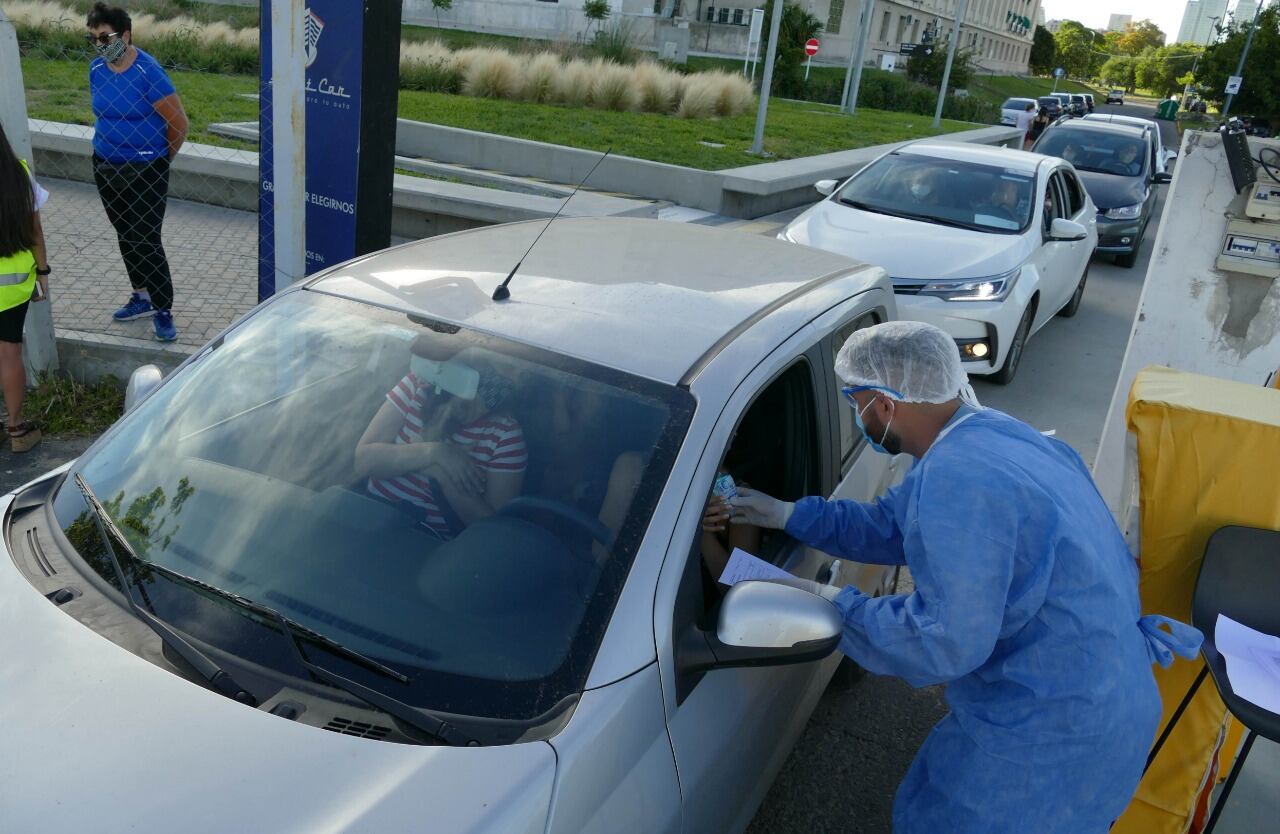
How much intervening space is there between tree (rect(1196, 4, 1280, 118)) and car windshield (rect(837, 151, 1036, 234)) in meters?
54.8

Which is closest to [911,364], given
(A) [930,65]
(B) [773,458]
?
(B) [773,458]

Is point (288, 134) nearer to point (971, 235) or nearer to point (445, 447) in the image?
point (445, 447)

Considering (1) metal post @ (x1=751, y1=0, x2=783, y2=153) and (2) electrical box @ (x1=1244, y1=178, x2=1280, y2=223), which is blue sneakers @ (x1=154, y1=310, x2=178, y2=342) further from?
(1) metal post @ (x1=751, y1=0, x2=783, y2=153)

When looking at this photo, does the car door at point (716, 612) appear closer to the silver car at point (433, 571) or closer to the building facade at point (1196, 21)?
the silver car at point (433, 571)

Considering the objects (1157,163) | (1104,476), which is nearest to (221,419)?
(1104,476)

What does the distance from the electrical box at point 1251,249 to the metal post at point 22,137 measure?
5990 mm

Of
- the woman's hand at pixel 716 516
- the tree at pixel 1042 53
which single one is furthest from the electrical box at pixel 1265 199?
the tree at pixel 1042 53

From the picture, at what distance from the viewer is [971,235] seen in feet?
25.0

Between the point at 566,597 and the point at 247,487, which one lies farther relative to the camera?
the point at 247,487

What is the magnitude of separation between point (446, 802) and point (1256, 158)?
4231mm

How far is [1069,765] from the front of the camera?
7.14 ft

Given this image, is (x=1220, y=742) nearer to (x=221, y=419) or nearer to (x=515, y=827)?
(x=515, y=827)

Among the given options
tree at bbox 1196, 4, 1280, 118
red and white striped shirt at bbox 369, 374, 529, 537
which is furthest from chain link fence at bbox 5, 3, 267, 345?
tree at bbox 1196, 4, 1280, 118

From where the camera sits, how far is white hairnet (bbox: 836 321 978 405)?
2330 mm
